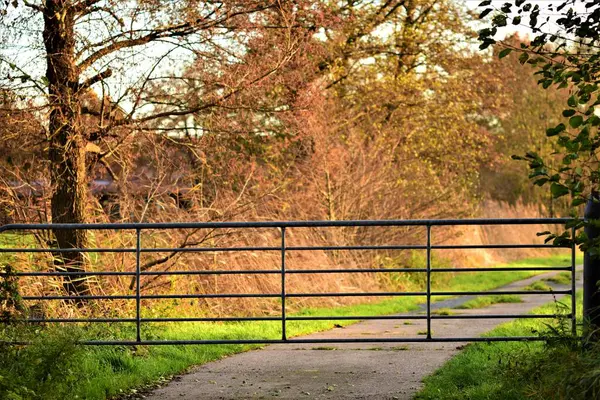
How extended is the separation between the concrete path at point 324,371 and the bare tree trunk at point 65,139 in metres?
3.10

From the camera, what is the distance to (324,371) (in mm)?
10062

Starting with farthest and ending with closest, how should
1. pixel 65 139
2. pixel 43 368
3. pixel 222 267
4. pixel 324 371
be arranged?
pixel 222 267 < pixel 65 139 < pixel 324 371 < pixel 43 368

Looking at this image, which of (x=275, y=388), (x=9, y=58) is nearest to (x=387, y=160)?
(x=9, y=58)

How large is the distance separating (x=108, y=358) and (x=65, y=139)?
13.4 ft

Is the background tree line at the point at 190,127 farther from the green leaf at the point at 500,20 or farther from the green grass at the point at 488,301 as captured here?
the green leaf at the point at 500,20

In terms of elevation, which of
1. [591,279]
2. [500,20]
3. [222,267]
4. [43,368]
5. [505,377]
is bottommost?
[505,377]

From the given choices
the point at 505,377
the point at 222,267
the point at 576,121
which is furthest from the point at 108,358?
the point at 576,121

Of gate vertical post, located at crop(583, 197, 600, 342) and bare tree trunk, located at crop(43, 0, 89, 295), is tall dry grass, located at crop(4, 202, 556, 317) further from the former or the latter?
gate vertical post, located at crop(583, 197, 600, 342)

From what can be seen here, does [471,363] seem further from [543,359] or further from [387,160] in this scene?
[387,160]

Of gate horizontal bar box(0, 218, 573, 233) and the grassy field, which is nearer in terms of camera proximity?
Result: the grassy field

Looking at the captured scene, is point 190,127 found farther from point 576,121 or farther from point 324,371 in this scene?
point 576,121

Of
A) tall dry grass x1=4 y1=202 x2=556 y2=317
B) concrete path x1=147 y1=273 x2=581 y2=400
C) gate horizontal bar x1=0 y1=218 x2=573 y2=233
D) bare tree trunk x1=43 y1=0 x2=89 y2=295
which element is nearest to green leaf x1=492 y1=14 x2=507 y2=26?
gate horizontal bar x1=0 y1=218 x2=573 y2=233

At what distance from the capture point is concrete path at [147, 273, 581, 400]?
8.70 metres

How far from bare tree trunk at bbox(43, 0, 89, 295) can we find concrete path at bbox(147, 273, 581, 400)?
10.2ft
